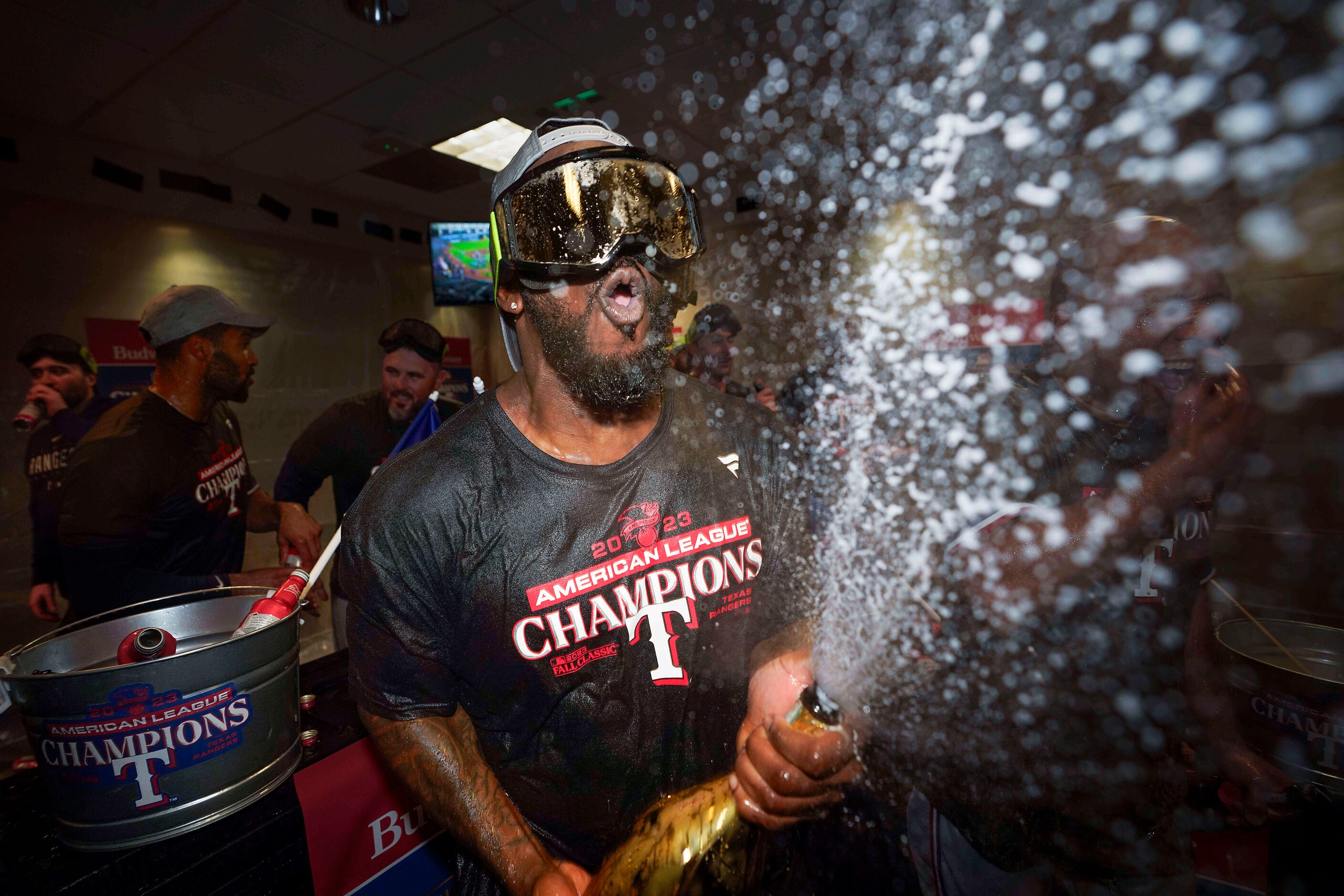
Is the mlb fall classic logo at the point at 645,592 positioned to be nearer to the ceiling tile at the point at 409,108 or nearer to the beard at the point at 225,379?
the beard at the point at 225,379

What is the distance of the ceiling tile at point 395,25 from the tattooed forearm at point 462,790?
4163 mm

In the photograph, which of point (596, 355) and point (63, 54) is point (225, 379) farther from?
point (63, 54)

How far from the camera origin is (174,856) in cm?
121

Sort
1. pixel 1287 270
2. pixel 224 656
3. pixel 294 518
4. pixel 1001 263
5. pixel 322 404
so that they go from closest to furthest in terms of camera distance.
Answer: pixel 1287 270
pixel 224 656
pixel 1001 263
pixel 294 518
pixel 322 404

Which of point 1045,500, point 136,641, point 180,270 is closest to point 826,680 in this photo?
point 1045,500

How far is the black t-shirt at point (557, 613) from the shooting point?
130cm

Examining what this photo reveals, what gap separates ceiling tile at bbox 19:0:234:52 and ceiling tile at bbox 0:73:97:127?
1252mm

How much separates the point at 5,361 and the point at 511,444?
21.1 feet

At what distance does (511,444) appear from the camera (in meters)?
1.40

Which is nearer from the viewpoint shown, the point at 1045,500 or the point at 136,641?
the point at 136,641

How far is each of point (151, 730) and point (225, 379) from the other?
269 centimetres

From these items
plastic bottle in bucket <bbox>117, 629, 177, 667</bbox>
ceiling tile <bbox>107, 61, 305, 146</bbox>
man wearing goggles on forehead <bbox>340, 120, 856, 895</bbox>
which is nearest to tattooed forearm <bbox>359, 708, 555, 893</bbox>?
man wearing goggles on forehead <bbox>340, 120, 856, 895</bbox>

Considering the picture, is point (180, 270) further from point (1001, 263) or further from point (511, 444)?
point (1001, 263)

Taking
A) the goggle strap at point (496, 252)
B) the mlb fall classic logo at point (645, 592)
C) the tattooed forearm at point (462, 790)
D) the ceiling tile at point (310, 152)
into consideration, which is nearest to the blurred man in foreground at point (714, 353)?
the goggle strap at point (496, 252)
